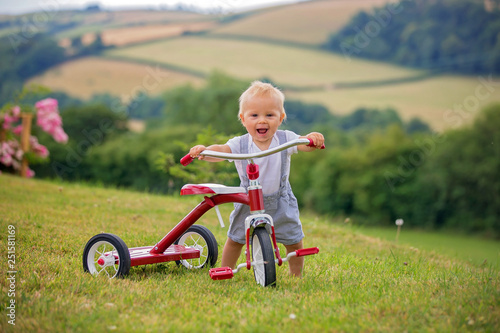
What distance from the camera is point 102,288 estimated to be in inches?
132

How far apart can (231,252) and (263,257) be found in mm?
661

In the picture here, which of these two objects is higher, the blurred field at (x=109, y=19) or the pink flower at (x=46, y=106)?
the blurred field at (x=109, y=19)

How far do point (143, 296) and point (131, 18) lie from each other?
61896 millimetres

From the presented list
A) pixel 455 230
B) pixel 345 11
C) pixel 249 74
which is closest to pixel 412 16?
pixel 345 11

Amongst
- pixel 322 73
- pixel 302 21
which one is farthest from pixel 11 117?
pixel 302 21

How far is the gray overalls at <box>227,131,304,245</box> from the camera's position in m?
3.76

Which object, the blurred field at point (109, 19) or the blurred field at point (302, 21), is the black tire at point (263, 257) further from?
the blurred field at point (109, 19)

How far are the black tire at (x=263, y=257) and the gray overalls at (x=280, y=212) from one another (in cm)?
31

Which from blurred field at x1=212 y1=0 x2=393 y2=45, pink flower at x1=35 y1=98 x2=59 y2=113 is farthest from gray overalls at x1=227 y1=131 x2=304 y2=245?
blurred field at x1=212 y1=0 x2=393 y2=45

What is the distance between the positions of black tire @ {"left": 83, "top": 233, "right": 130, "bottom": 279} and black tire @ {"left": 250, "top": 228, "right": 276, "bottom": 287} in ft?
3.28

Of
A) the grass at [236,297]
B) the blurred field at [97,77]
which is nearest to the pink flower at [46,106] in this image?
the grass at [236,297]

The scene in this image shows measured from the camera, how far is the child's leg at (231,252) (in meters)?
3.92

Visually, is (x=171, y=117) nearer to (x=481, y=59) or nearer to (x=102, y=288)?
(x=481, y=59)

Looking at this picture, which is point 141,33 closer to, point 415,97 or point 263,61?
point 263,61
